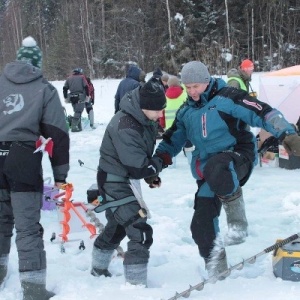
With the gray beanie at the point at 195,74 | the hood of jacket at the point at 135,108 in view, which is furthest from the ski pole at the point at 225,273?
the gray beanie at the point at 195,74

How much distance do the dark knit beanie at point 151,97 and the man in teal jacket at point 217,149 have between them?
29cm

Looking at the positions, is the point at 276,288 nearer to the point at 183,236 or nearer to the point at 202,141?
the point at 202,141

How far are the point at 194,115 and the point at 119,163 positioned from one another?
641mm

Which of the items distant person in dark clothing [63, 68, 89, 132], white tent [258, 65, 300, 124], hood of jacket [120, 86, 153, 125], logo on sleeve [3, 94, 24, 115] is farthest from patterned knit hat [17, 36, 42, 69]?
distant person in dark clothing [63, 68, 89, 132]

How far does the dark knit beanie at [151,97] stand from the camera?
10.0 feet

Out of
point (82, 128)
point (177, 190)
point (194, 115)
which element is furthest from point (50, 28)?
point (194, 115)

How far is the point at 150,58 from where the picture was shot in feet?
91.7

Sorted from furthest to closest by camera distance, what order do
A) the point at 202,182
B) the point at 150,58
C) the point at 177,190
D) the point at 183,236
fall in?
the point at 150,58, the point at 177,190, the point at 183,236, the point at 202,182

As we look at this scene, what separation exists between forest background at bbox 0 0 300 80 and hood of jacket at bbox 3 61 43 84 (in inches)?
627

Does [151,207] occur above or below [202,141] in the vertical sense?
below

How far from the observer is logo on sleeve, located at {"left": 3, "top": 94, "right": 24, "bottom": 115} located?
287cm

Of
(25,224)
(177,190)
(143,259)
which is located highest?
(25,224)

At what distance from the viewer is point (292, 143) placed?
2.82m

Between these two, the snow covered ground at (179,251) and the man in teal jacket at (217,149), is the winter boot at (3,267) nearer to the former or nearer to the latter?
the snow covered ground at (179,251)
